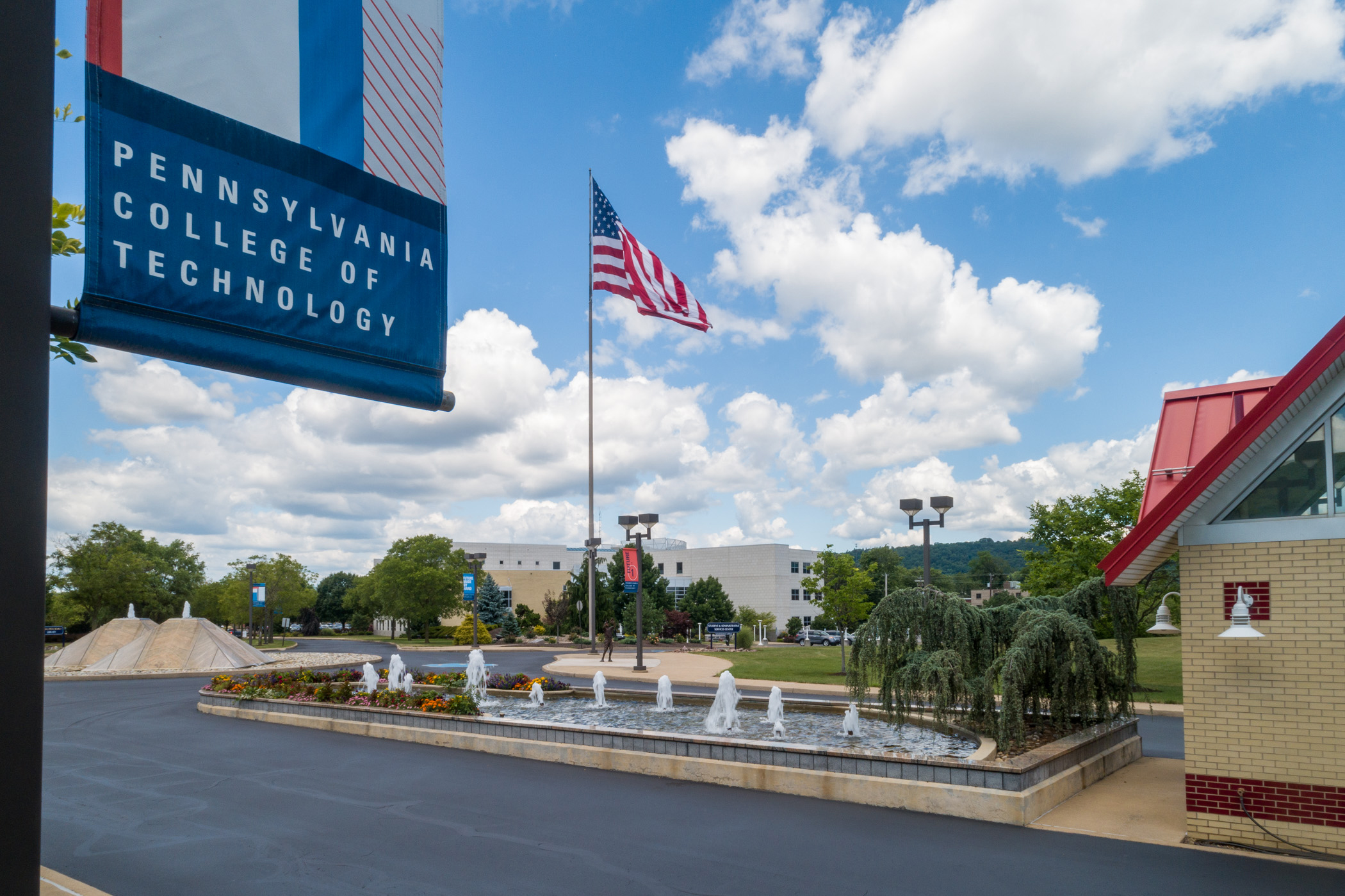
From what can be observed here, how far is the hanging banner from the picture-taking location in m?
2.94

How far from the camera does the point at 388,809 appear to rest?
416 inches

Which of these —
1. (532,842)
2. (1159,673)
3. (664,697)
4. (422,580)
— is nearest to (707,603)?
(422,580)

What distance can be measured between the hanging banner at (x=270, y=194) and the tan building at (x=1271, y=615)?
8459 mm

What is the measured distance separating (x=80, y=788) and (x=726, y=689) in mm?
10165

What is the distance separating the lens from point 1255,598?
8750mm

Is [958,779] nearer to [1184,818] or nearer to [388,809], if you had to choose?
[1184,818]

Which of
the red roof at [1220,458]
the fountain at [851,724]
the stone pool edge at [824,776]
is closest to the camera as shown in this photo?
the red roof at [1220,458]

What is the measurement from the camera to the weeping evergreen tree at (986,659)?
1205cm

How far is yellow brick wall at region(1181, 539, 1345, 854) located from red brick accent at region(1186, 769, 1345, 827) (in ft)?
0.20

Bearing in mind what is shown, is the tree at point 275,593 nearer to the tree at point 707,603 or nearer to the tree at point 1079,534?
the tree at point 707,603

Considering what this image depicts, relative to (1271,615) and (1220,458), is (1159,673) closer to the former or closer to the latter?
(1271,615)

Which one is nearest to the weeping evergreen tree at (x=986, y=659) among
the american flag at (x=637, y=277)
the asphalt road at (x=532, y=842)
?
the asphalt road at (x=532, y=842)

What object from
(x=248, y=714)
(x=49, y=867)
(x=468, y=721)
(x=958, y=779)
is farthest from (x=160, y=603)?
(x=958, y=779)

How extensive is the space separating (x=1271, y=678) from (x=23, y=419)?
10.5m
